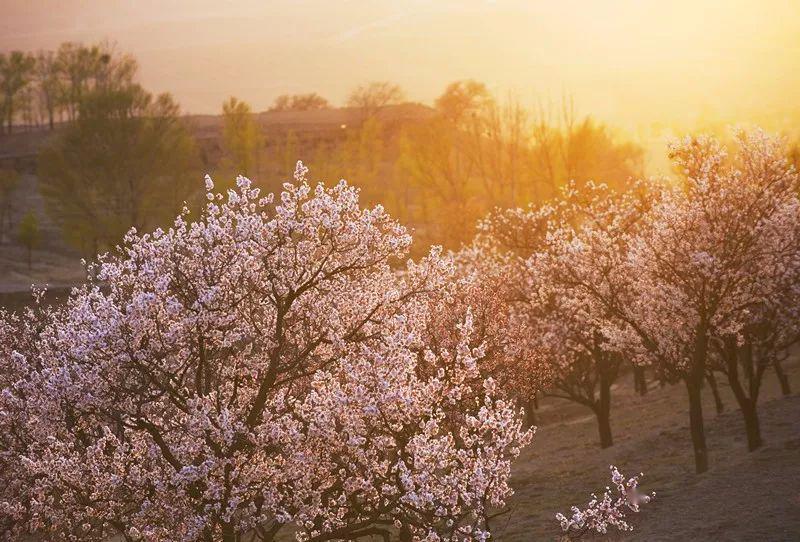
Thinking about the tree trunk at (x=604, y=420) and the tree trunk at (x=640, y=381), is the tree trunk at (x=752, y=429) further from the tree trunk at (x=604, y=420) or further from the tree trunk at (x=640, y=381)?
the tree trunk at (x=640, y=381)

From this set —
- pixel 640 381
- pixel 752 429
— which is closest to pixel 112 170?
pixel 640 381

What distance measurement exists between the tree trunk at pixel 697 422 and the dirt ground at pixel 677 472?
57 centimetres

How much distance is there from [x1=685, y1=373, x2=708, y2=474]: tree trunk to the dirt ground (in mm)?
568

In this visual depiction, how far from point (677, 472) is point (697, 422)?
12.6ft

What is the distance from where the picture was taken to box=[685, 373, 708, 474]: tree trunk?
A: 35.2 m

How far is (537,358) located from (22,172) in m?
128

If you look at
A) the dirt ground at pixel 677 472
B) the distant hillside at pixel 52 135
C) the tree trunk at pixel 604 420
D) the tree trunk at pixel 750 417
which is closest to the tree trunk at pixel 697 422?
the dirt ground at pixel 677 472

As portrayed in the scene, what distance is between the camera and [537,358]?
42125 millimetres

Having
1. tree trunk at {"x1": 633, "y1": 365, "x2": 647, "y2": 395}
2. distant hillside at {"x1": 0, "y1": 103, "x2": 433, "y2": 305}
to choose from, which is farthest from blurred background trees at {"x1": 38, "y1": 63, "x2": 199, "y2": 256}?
tree trunk at {"x1": 633, "y1": 365, "x2": 647, "y2": 395}

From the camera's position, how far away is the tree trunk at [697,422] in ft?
115

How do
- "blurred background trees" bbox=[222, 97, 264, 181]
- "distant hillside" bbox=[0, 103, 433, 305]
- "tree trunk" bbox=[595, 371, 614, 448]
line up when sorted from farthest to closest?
1. "blurred background trees" bbox=[222, 97, 264, 181]
2. "distant hillside" bbox=[0, 103, 433, 305]
3. "tree trunk" bbox=[595, 371, 614, 448]

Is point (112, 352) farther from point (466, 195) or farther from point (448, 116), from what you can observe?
point (448, 116)

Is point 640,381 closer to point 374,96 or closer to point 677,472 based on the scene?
point 677,472

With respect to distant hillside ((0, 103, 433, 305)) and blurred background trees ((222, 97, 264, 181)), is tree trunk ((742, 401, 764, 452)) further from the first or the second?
blurred background trees ((222, 97, 264, 181))
